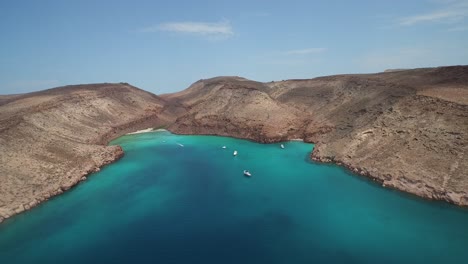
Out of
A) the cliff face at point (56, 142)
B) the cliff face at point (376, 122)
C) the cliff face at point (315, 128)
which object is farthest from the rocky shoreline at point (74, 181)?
the cliff face at point (376, 122)

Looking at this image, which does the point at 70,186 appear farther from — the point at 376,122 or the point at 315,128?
the point at 376,122

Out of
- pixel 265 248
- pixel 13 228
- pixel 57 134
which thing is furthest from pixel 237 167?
pixel 57 134

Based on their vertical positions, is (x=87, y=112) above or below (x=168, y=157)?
above

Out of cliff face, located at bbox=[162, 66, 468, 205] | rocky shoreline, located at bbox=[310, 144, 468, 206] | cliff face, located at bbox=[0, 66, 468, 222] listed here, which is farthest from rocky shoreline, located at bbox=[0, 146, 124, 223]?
rocky shoreline, located at bbox=[310, 144, 468, 206]

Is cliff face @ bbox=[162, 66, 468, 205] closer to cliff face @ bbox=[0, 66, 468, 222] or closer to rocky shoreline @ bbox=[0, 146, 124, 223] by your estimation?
cliff face @ bbox=[0, 66, 468, 222]

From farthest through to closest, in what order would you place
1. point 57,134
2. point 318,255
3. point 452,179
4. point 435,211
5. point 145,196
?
point 57,134 < point 145,196 < point 452,179 < point 435,211 < point 318,255

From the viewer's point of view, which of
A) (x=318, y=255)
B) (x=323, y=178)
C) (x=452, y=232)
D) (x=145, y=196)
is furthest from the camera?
(x=323, y=178)

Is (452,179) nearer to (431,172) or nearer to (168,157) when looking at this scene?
(431,172)
